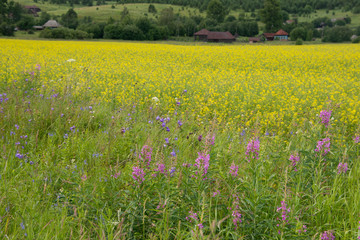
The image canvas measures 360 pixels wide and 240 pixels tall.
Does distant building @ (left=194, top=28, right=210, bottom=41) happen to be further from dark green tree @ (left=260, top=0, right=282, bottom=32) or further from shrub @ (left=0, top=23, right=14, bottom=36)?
shrub @ (left=0, top=23, right=14, bottom=36)

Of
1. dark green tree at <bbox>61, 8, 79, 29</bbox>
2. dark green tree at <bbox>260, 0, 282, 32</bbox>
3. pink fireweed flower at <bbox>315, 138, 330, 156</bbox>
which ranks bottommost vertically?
pink fireweed flower at <bbox>315, 138, 330, 156</bbox>

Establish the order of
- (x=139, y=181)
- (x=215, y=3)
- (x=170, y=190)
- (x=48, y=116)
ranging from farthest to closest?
1. (x=215, y=3)
2. (x=48, y=116)
3. (x=170, y=190)
4. (x=139, y=181)

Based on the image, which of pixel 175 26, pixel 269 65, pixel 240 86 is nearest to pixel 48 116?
pixel 240 86

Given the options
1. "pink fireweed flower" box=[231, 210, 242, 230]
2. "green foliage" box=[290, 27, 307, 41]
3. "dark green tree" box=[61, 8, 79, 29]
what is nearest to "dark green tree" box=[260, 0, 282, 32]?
"green foliage" box=[290, 27, 307, 41]

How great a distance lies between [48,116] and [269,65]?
13.8m

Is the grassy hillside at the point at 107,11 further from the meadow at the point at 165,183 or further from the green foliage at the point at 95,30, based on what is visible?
the meadow at the point at 165,183

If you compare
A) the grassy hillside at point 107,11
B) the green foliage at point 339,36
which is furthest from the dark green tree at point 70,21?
the green foliage at point 339,36

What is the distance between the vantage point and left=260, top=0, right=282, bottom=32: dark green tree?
90.3 m

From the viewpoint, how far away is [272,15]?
92812 mm

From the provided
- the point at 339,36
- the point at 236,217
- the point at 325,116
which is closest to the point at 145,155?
the point at 236,217

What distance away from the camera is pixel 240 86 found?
9.57 metres

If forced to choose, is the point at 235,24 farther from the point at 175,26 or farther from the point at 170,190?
the point at 170,190

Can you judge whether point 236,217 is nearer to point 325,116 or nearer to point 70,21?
point 325,116

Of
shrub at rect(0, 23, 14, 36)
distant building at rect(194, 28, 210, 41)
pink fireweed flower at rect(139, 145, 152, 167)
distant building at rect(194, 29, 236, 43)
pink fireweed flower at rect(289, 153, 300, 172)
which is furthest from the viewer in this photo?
distant building at rect(194, 28, 210, 41)
